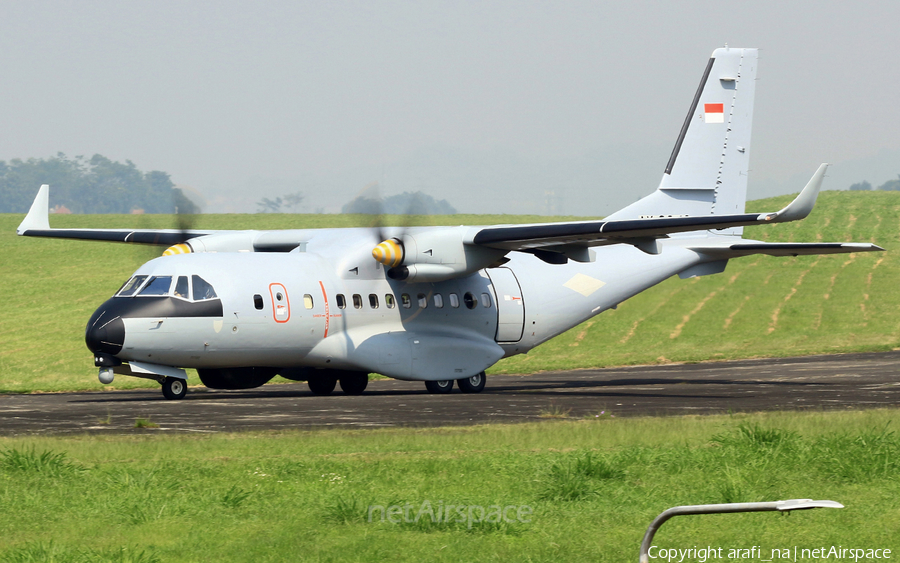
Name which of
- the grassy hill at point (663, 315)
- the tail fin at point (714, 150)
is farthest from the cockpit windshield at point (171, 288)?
the tail fin at point (714, 150)

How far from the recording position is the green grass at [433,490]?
879 cm

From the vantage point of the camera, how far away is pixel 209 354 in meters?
21.9

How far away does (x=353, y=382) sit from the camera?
84.4 ft

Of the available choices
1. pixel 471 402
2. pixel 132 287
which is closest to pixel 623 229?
pixel 471 402

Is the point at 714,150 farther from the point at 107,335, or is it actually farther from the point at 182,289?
the point at 107,335

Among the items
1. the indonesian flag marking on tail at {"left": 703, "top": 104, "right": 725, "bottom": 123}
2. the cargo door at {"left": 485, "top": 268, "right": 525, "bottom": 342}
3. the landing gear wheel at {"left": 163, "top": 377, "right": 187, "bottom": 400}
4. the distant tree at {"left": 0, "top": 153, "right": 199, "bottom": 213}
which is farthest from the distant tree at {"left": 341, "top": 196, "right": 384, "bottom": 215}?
the distant tree at {"left": 0, "top": 153, "right": 199, "bottom": 213}

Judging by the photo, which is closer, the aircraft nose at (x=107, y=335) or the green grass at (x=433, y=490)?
the green grass at (x=433, y=490)

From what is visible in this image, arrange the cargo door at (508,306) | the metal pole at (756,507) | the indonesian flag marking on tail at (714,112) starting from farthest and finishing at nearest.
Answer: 1. the indonesian flag marking on tail at (714,112)
2. the cargo door at (508,306)
3. the metal pole at (756,507)

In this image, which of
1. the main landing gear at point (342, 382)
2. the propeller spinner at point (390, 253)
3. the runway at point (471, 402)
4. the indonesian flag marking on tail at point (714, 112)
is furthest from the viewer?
the indonesian flag marking on tail at point (714, 112)

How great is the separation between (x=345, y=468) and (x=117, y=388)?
19755 mm

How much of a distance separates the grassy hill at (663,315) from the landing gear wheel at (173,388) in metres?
8.54

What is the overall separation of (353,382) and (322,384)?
789 millimetres

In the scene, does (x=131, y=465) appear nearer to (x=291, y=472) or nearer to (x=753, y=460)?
(x=291, y=472)

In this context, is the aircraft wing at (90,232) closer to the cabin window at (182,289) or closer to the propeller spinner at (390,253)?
the cabin window at (182,289)
